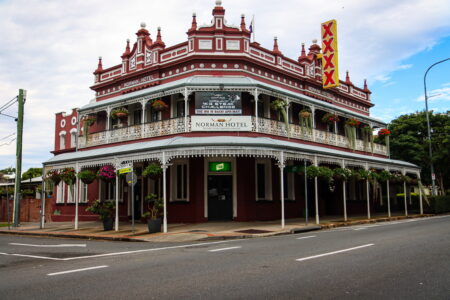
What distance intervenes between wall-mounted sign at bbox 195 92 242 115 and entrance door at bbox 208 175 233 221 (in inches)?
121

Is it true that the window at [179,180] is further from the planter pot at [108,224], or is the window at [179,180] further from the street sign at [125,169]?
the street sign at [125,169]

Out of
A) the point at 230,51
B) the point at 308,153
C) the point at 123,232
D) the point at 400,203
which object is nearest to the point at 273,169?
the point at 308,153

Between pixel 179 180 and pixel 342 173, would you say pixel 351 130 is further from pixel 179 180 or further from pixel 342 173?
pixel 179 180

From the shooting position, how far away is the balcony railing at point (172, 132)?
19.3 metres

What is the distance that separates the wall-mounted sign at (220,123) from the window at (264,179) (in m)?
2.42

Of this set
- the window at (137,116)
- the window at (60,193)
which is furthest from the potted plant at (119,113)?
the window at (60,193)

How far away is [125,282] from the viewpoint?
641 centimetres

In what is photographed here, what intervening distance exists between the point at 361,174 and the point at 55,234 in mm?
14495

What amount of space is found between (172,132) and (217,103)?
2.49 metres

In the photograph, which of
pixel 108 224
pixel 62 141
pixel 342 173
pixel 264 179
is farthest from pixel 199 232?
pixel 62 141

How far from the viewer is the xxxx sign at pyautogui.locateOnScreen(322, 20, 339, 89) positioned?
23969 millimetres

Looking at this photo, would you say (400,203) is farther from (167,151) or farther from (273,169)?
(167,151)

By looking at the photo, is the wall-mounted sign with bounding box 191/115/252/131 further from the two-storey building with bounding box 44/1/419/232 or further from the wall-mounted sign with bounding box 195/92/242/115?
the wall-mounted sign with bounding box 195/92/242/115

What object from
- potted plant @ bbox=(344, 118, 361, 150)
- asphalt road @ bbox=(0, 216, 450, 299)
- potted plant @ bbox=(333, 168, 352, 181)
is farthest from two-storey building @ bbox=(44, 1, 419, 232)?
asphalt road @ bbox=(0, 216, 450, 299)
